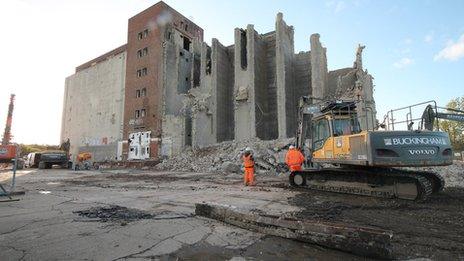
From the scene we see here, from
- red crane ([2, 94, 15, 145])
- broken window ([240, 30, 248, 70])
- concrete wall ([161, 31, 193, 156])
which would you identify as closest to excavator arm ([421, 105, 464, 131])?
red crane ([2, 94, 15, 145])

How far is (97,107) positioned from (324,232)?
46125 millimetres

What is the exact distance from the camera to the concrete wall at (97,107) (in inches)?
1655

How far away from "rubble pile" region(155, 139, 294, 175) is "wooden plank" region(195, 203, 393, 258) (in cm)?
1506

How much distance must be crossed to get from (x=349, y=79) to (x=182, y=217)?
84.4 feet

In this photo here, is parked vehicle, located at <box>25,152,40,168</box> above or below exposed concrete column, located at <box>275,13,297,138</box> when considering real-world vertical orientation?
below

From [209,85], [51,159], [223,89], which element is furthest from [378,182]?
[51,159]

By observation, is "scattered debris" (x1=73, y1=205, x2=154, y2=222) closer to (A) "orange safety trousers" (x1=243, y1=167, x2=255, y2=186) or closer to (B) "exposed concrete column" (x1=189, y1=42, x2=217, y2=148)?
(A) "orange safety trousers" (x1=243, y1=167, x2=255, y2=186)

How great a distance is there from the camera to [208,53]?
35.9m

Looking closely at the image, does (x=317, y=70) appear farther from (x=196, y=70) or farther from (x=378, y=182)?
(x=378, y=182)

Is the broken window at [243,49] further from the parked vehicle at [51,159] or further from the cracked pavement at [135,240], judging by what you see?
the cracked pavement at [135,240]

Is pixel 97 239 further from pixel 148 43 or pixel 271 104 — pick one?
pixel 148 43

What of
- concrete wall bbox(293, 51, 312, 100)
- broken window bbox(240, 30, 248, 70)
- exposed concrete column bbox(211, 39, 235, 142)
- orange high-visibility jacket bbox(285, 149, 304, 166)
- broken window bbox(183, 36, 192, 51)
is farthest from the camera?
broken window bbox(183, 36, 192, 51)

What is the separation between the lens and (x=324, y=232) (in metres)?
4.16

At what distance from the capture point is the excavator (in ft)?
27.3
